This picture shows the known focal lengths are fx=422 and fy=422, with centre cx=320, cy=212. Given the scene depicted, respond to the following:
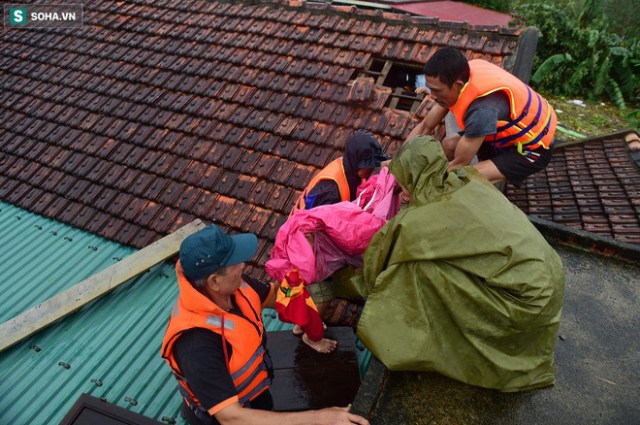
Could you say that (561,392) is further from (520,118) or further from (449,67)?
(449,67)

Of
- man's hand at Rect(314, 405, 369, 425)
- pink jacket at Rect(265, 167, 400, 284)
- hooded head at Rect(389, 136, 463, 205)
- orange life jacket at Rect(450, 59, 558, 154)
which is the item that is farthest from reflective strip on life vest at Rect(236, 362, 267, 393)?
orange life jacket at Rect(450, 59, 558, 154)

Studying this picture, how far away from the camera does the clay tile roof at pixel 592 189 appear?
499 centimetres

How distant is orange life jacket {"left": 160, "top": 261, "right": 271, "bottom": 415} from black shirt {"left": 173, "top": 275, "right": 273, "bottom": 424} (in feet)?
0.10

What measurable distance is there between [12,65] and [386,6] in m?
12.2

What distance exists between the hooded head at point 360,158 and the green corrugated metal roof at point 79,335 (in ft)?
4.64

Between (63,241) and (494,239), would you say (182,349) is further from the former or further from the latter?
(63,241)

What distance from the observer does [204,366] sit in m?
2.09

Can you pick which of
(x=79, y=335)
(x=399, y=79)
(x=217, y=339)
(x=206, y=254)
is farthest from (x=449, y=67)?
(x=79, y=335)

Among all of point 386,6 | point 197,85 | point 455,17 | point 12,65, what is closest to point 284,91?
point 197,85

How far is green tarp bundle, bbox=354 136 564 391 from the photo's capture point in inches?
84.6

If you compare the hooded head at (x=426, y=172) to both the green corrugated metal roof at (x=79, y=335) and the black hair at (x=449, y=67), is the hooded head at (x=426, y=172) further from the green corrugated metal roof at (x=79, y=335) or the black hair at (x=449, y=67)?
the green corrugated metal roof at (x=79, y=335)

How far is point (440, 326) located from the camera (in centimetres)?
231

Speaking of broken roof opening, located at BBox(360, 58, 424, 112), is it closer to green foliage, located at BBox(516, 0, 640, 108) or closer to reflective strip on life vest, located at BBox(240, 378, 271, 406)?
reflective strip on life vest, located at BBox(240, 378, 271, 406)

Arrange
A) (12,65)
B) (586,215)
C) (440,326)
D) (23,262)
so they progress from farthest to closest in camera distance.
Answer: (12,65), (586,215), (23,262), (440,326)
